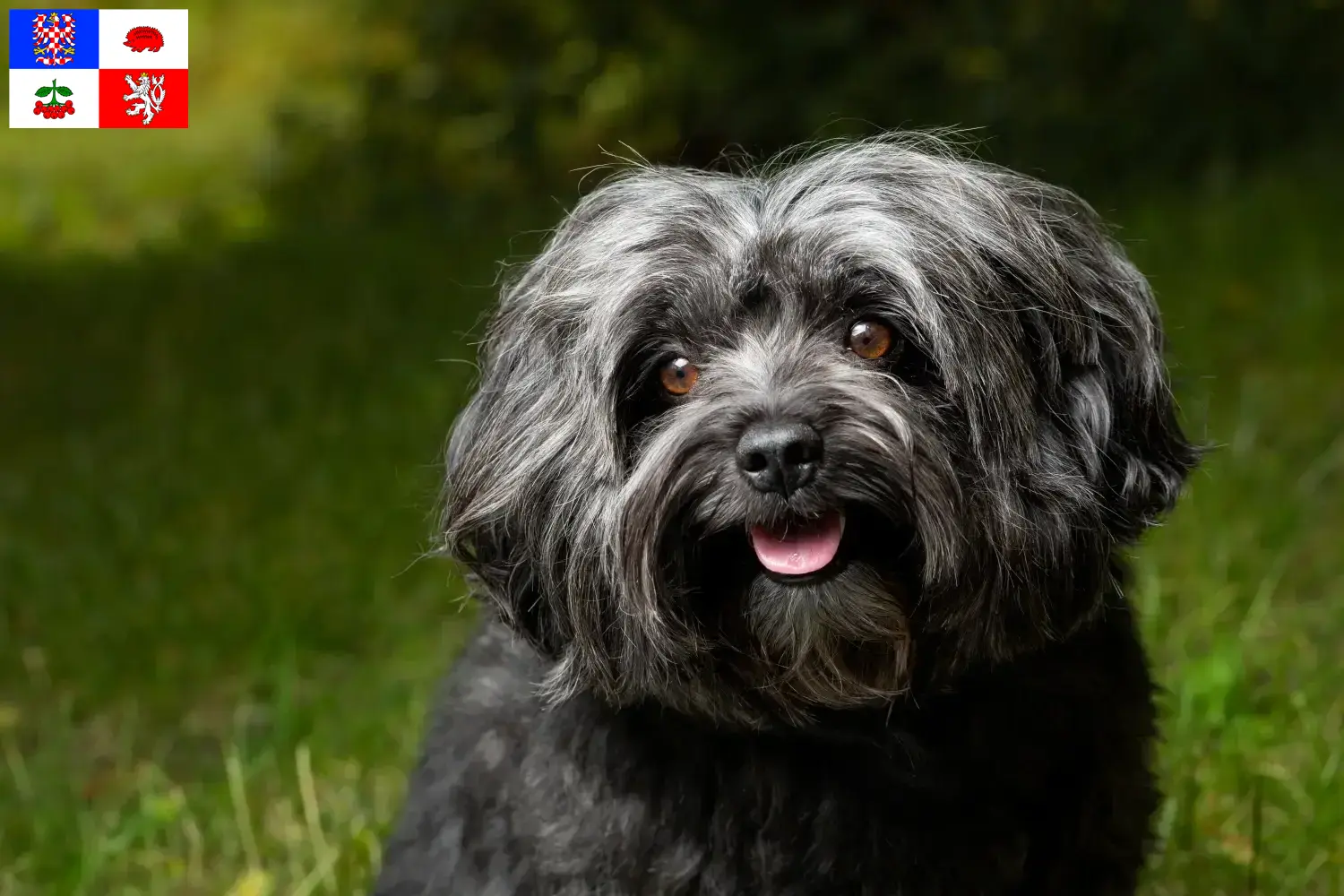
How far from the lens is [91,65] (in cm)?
470

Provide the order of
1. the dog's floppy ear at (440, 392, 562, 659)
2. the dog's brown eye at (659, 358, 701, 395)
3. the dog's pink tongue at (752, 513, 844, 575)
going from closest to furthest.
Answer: the dog's pink tongue at (752, 513, 844, 575)
the dog's brown eye at (659, 358, 701, 395)
the dog's floppy ear at (440, 392, 562, 659)

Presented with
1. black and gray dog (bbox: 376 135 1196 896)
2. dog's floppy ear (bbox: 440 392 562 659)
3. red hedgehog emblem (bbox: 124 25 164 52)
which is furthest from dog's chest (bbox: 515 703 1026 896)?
red hedgehog emblem (bbox: 124 25 164 52)

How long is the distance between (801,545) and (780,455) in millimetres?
172

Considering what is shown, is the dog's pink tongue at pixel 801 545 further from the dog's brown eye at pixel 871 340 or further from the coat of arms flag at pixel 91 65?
the coat of arms flag at pixel 91 65

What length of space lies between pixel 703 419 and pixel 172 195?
337 inches

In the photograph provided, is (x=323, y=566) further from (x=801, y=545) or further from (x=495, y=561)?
(x=801, y=545)

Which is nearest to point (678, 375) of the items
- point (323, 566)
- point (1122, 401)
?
point (1122, 401)

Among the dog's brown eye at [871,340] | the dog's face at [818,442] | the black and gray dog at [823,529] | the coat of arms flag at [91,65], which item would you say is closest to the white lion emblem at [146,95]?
the coat of arms flag at [91,65]

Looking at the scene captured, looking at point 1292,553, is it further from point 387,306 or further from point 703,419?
point 387,306

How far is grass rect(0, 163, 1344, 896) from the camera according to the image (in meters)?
3.80

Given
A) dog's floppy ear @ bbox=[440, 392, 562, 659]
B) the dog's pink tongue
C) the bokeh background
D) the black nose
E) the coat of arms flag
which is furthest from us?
the coat of arms flag

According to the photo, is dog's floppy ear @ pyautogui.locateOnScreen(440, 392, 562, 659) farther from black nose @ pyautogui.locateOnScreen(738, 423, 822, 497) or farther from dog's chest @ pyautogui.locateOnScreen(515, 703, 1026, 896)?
black nose @ pyautogui.locateOnScreen(738, 423, 822, 497)

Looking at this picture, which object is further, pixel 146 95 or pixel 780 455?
pixel 146 95

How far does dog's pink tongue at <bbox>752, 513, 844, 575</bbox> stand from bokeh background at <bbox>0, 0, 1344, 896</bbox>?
0.79 metres
